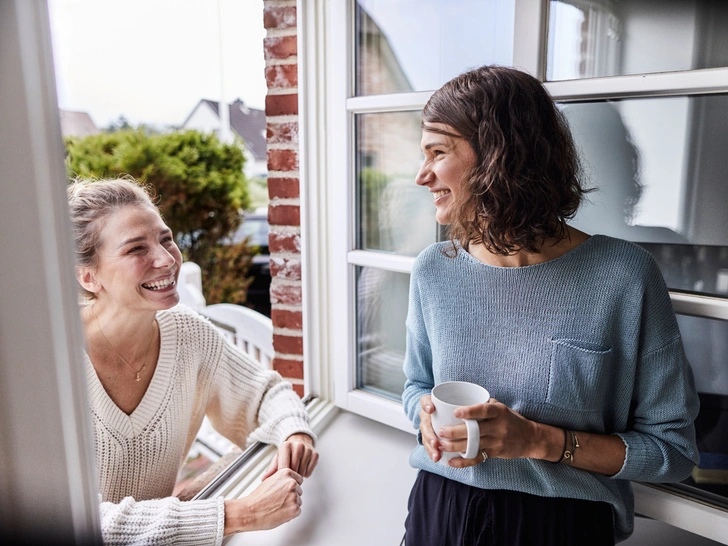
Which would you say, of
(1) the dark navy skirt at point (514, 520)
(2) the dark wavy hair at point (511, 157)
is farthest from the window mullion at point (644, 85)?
(1) the dark navy skirt at point (514, 520)

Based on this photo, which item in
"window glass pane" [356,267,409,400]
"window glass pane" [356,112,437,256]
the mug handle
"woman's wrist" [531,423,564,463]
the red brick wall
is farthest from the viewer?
the red brick wall

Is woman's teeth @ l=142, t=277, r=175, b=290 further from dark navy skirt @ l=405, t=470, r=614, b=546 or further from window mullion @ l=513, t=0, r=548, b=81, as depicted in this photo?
window mullion @ l=513, t=0, r=548, b=81

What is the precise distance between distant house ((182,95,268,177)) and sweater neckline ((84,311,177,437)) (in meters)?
3.84

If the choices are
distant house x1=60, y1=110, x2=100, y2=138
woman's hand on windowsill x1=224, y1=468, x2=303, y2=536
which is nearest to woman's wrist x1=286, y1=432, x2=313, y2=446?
woman's hand on windowsill x1=224, y1=468, x2=303, y2=536

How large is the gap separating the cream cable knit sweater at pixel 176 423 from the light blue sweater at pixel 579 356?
0.50m

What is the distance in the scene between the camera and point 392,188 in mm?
1527

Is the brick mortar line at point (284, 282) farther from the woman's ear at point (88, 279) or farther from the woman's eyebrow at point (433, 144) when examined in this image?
the woman's eyebrow at point (433, 144)

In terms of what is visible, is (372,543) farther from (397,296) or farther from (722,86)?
(722,86)

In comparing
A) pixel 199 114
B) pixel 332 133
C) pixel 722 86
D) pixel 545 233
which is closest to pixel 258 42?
pixel 332 133

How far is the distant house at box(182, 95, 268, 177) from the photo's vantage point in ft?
16.8

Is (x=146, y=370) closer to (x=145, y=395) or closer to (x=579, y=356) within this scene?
(x=145, y=395)

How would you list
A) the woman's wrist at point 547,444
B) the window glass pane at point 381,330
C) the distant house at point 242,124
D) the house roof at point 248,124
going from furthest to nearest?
the house roof at point 248,124
the distant house at point 242,124
the window glass pane at point 381,330
the woman's wrist at point 547,444

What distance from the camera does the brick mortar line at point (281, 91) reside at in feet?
5.51

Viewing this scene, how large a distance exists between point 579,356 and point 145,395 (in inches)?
38.9
